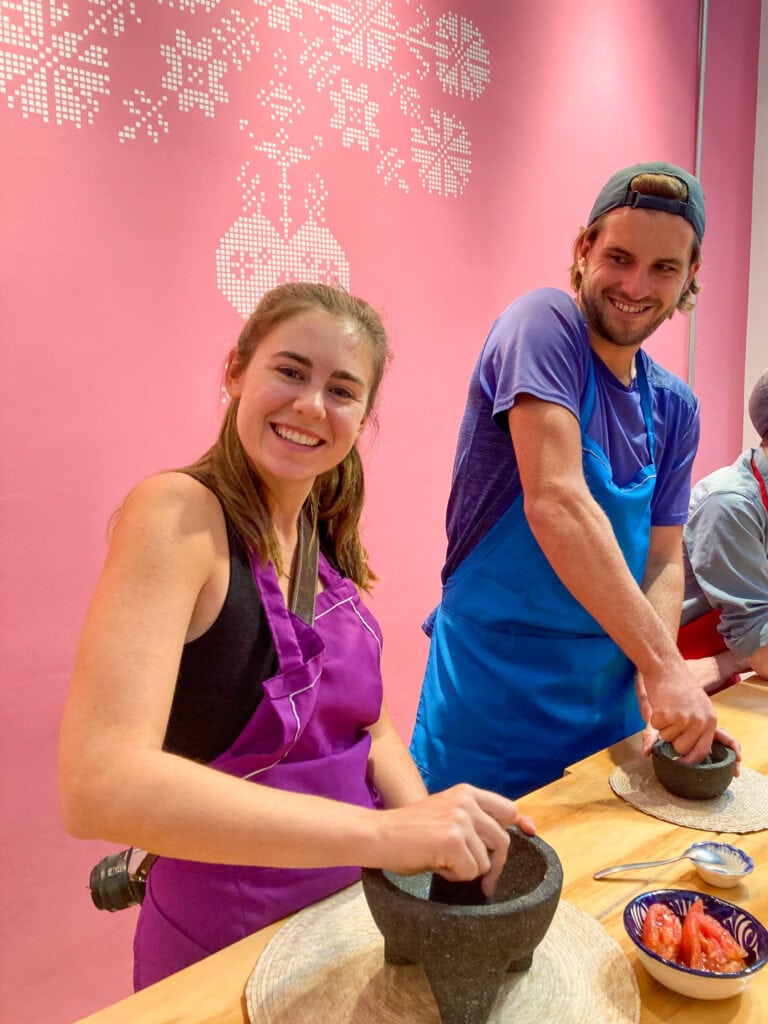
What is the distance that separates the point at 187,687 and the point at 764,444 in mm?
1631

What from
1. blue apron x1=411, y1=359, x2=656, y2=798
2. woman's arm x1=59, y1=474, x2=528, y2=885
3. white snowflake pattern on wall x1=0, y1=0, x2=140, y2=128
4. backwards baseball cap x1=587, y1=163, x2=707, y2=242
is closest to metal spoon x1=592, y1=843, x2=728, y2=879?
woman's arm x1=59, y1=474, x2=528, y2=885

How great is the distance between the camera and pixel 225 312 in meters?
1.99

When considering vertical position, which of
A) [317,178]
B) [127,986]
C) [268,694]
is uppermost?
[317,178]

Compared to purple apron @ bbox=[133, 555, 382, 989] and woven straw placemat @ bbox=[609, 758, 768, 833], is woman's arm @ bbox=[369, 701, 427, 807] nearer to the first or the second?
purple apron @ bbox=[133, 555, 382, 989]

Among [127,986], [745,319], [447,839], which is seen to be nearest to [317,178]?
[447,839]

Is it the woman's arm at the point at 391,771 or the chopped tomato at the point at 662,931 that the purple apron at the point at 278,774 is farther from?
the chopped tomato at the point at 662,931

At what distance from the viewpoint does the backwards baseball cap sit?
5.26 feet

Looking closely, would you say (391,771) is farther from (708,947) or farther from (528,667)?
(708,947)

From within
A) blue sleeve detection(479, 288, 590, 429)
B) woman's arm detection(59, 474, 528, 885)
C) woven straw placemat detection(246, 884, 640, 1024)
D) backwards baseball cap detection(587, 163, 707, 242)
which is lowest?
woven straw placemat detection(246, 884, 640, 1024)

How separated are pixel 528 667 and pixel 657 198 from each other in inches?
36.5

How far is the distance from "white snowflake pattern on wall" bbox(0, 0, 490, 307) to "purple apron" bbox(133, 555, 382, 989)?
2.77 ft

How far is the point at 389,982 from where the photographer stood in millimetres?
835

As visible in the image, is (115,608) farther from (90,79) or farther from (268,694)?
(90,79)

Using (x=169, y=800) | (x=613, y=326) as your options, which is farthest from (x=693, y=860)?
(x=613, y=326)
